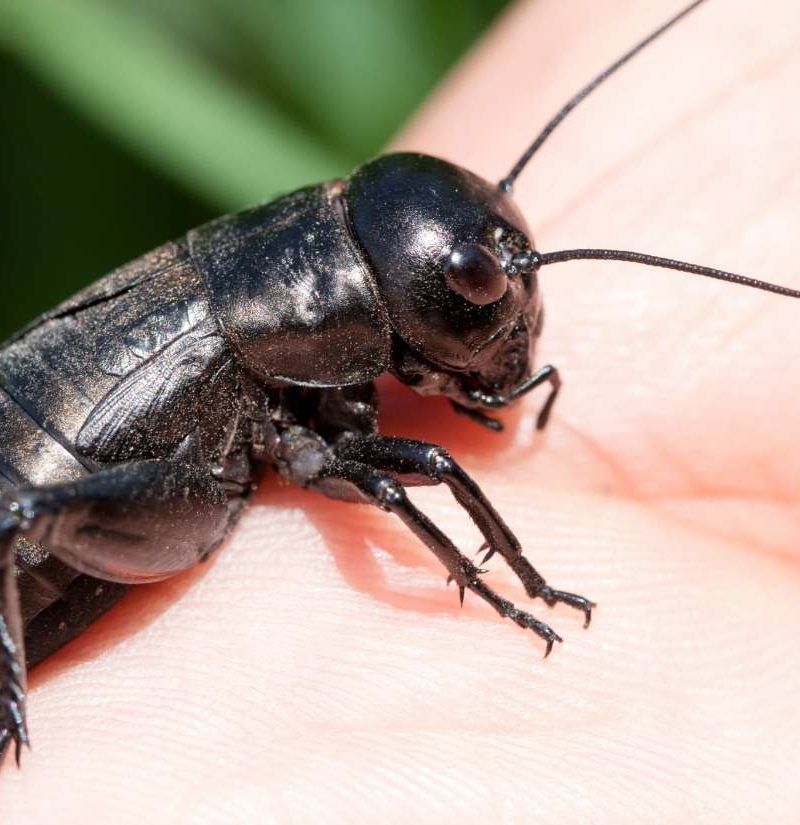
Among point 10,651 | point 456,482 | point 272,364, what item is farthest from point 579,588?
point 10,651

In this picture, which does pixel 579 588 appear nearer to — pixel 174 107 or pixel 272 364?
pixel 272 364

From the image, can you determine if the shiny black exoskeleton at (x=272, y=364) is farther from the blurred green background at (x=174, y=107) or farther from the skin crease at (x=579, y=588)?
the blurred green background at (x=174, y=107)

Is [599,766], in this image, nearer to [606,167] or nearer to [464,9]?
[606,167]

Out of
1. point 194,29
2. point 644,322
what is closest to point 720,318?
point 644,322

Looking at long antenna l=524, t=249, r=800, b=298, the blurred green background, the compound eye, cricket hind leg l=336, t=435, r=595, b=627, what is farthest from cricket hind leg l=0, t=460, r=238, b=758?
the blurred green background

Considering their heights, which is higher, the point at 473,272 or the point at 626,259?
the point at 473,272

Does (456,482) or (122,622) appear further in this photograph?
(122,622)

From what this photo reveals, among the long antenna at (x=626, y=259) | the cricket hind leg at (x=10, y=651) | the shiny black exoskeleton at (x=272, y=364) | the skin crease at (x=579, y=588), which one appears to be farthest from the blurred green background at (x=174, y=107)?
the cricket hind leg at (x=10, y=651)
